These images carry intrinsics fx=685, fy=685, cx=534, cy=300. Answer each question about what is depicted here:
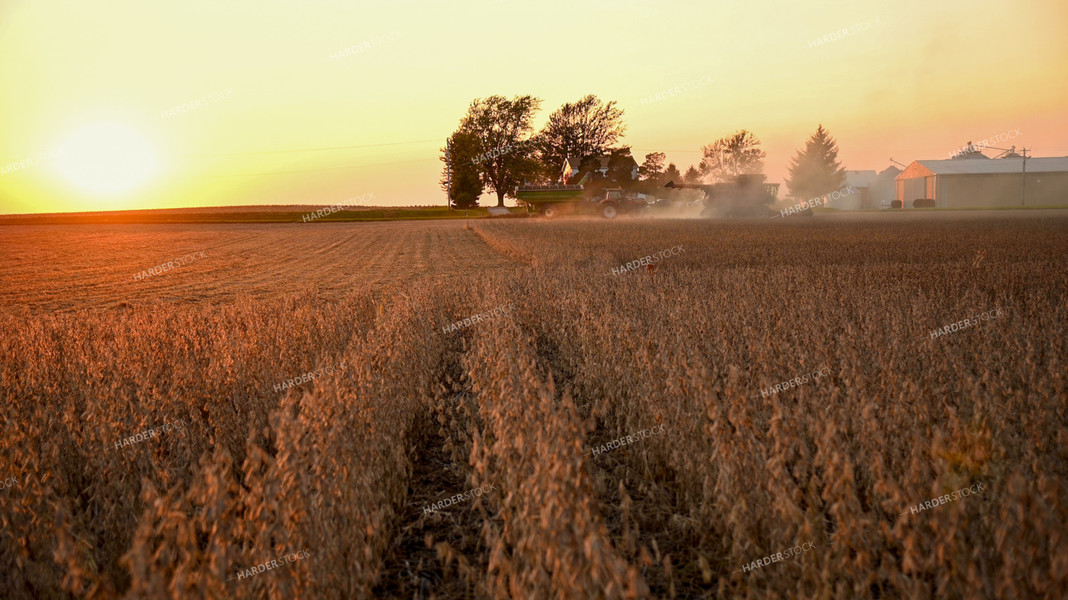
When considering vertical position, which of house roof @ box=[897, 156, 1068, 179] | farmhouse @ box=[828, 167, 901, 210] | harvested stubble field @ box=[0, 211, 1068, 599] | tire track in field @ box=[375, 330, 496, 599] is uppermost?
house roof @ box=[897, 156, 1068, 179]

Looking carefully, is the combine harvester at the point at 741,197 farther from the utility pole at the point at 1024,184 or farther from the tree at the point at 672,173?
the tree at the point at 672,173

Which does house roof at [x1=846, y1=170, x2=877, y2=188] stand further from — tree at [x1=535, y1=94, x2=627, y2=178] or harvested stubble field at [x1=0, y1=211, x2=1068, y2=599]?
harvested stubble field at [x1=0, y1=211, x2=1068, y2=599]

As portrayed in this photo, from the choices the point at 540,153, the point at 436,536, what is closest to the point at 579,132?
the point at 540,153

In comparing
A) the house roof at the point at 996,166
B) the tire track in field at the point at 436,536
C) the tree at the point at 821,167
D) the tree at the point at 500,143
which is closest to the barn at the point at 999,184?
the house roof at the point at 996,166

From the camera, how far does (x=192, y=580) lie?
2299mm

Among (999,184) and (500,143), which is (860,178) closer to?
(999,184)

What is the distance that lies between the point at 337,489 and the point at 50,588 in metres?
1.23

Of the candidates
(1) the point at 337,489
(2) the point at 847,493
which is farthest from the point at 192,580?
(2) the point at 847,493

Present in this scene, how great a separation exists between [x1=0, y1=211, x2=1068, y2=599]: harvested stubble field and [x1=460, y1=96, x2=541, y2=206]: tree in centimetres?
5969

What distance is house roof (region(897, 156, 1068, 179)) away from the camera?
215 ft

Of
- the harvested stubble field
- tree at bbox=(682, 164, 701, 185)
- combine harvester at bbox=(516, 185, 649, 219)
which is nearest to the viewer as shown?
the harvested stubble field

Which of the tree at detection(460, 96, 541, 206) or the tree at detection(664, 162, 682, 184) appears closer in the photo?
the tree at detection(460, 96, 541, 206)

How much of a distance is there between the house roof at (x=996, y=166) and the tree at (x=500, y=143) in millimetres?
40066

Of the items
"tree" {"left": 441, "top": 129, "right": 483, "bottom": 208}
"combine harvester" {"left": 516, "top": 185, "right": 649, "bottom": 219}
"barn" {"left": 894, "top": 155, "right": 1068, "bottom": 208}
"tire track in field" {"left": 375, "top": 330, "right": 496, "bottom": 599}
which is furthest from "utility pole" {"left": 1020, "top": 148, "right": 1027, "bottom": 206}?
"tire track in field" {"left": 375, "top": 330, "right": 496, "bottom": 599}
